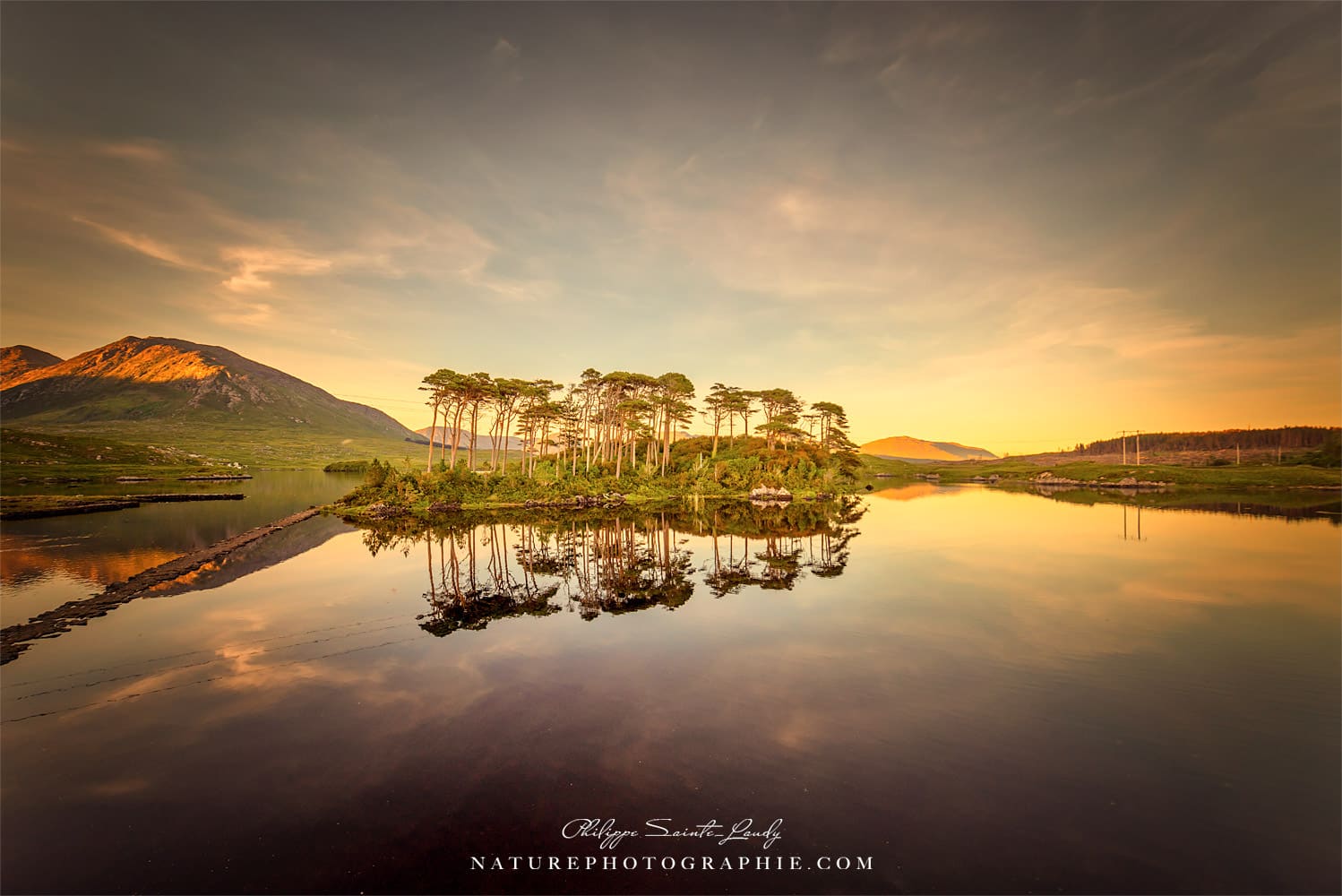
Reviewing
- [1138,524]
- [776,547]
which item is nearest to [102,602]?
[776,547]

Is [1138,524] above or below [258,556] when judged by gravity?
above

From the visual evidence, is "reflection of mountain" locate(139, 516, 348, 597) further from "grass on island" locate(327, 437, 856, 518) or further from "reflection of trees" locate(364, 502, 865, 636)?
"grass on island" locate(327, 437, 856, 518)

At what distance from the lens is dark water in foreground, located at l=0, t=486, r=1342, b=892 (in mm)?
6426

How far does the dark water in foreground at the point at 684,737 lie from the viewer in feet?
21.1

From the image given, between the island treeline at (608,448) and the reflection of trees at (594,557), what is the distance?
921 cm

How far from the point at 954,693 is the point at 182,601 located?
24932 mm

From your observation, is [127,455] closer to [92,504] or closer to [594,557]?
[92,504]

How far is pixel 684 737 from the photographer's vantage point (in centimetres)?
938

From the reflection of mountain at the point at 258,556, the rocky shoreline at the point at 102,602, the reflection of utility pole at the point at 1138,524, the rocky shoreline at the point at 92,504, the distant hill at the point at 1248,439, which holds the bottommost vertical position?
the reflection of mountain at the point at 258,556
